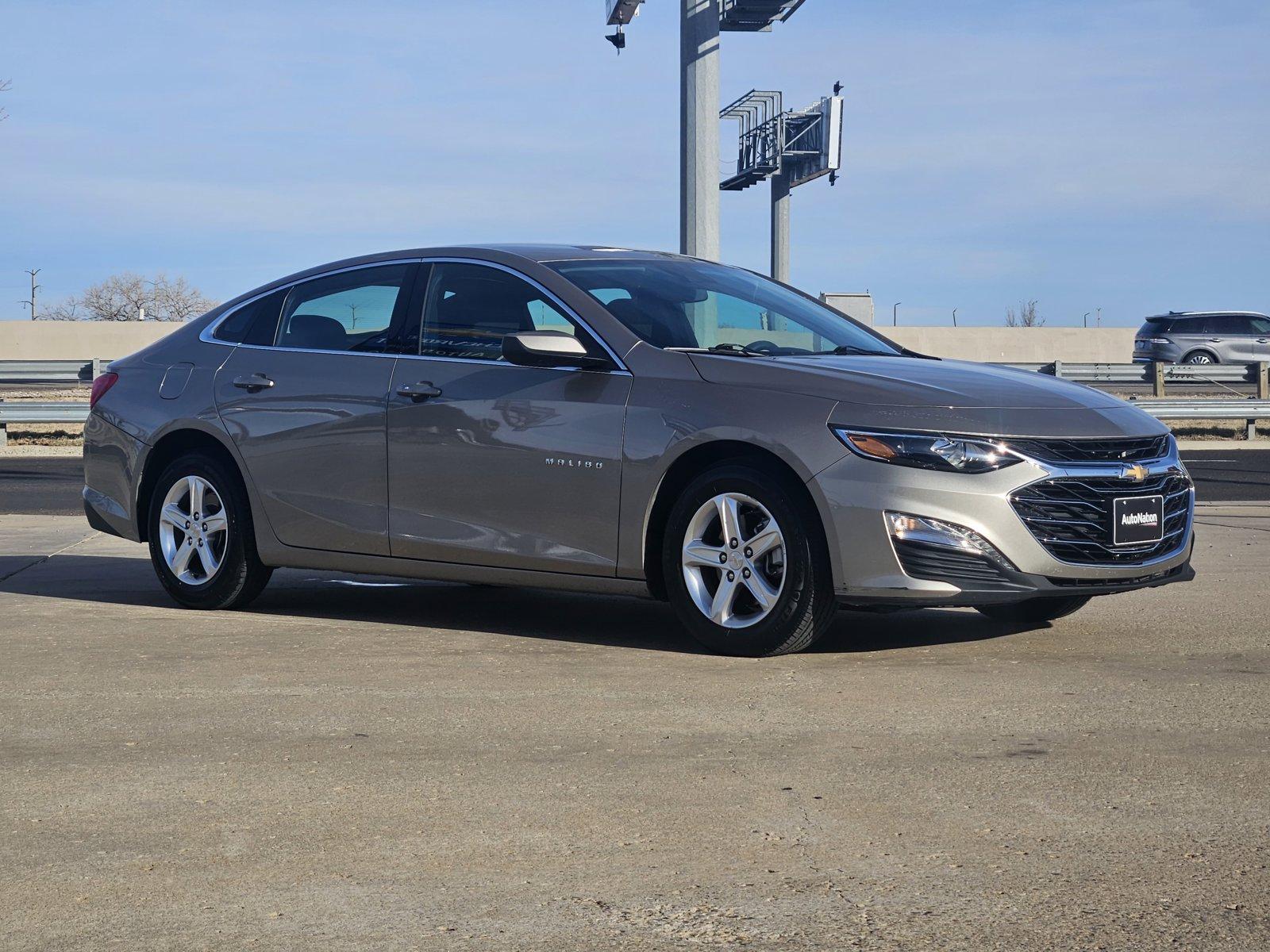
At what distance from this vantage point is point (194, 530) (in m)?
7.46

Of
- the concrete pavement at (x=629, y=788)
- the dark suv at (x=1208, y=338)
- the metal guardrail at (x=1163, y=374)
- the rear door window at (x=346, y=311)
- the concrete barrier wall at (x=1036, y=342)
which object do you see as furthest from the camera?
the concrete barrier wall at (x=1036, y=342)

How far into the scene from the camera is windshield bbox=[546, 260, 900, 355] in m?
6.48

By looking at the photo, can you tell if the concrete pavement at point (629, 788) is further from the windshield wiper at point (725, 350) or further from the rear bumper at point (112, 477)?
the windshield wiper at point (725, 350)

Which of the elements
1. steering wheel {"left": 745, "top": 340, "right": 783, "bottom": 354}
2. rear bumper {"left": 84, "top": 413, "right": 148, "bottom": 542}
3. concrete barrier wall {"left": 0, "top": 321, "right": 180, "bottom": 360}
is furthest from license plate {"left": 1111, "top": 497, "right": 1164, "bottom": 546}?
concrete barrier wall {"left": 0, "top": 321, "right": 180, "bottom": 360}

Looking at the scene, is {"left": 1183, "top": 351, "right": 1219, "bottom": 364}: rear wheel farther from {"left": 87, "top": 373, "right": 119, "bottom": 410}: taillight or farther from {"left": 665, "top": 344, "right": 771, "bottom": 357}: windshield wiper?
{"left": 665, "top": 344, "right": 771, "bottom": 357}: windshield wiper

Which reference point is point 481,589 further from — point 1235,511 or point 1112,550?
point 1235,511

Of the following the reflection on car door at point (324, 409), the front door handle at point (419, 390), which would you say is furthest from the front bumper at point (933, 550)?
the reflection on car door at point (324, 409)

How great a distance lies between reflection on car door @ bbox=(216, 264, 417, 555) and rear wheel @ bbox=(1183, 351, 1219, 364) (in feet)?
108

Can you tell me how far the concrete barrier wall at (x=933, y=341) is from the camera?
53469 mm

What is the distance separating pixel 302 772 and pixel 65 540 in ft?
23.5

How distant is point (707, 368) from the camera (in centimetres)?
612

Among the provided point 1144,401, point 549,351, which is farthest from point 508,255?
point 1144,401

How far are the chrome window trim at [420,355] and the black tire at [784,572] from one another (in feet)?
2.06

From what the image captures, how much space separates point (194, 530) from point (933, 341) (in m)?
51.0
